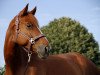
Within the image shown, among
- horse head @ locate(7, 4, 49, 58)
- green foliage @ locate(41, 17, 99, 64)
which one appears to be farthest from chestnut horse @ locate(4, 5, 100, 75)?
green foliage @ locate(41, 17, 99, 64)

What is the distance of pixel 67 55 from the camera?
1048 cm

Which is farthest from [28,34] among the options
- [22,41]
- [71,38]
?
[71,38]

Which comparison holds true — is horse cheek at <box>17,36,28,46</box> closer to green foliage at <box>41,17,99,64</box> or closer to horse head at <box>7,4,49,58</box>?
horse head at <box>7,4,49,58</box>

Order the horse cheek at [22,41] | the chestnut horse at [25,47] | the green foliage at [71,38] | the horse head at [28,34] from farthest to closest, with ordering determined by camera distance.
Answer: the green foliage at [71,38] < the horse cheek at [22,41] < the chestnut horse at [25,47] < the horse head at [28,34]

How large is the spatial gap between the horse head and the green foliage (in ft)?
111

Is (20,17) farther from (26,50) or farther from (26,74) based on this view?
(26,74)

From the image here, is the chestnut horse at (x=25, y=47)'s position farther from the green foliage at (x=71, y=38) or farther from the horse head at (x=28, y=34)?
the green foliage at (x=71, y=38)

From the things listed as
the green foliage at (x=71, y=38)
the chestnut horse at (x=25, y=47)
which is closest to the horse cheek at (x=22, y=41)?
the chestnut horse at (x=25, y=47)

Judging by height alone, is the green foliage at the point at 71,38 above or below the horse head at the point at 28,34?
above

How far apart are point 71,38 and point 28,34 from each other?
3968 centimetres

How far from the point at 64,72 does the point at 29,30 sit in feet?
7.22

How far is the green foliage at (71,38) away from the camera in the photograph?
4425 cm

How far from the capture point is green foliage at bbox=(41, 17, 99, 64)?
1742 inches

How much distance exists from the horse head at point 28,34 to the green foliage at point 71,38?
3394 cm
